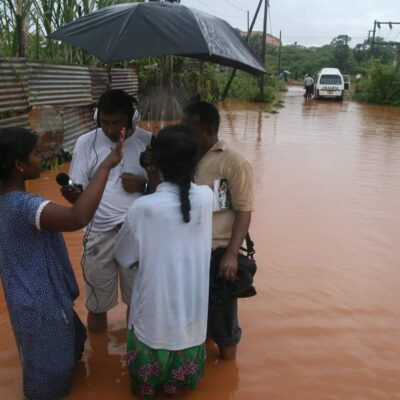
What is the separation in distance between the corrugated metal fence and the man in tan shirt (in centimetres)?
416

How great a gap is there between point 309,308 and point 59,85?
5541mm

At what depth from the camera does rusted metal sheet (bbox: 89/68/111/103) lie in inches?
354

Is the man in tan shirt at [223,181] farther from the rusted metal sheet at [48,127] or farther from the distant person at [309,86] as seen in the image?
the distant person at [309,86]

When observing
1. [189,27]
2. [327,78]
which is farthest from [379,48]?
[189,27]

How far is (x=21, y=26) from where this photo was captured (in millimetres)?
6523

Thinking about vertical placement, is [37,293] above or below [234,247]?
below

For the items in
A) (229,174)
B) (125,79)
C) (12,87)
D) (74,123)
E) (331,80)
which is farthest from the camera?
(331,80)

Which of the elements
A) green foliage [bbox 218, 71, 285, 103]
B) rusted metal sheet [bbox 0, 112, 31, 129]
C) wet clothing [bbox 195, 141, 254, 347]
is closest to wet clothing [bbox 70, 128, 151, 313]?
wet clothing [bbox 195, 141, 254, 347]

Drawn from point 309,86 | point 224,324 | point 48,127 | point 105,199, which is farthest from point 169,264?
point 309,86

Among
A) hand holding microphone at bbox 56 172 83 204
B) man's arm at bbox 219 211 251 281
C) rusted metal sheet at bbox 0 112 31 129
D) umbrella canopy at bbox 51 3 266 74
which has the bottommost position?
man's arm at bbox 219 211 251 281

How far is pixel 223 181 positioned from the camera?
252cm

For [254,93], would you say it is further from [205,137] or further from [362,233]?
[205,137]

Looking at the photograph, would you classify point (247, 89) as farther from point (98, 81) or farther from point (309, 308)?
point (309, 308)

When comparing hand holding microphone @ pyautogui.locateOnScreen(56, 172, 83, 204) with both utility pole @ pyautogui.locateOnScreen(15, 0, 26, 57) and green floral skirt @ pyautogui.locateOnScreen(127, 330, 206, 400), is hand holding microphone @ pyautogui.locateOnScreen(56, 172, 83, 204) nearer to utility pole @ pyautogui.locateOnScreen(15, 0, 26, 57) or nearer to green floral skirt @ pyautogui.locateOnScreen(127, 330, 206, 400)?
green floral skirt @ pyautogui.locateOnScreen(127, 330, 206, 400)
